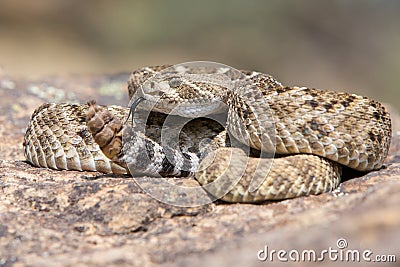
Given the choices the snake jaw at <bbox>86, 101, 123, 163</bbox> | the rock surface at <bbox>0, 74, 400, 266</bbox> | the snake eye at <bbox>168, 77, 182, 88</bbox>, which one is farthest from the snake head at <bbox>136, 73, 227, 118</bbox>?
the rock surface at <bbox>0, 74, 400, 266</bbox>

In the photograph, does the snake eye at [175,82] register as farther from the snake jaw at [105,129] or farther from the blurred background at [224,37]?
the blurred background at [224,37]

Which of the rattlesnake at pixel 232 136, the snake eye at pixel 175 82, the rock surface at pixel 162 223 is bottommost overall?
the rock surface at pixel 162 223

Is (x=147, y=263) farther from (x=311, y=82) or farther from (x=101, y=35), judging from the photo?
(x=101, y=35)

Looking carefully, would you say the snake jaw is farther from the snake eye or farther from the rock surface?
the snake eye

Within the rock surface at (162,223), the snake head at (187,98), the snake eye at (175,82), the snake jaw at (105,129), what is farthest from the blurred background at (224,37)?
the snake jaw at (105,129)

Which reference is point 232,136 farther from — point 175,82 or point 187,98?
point 175,82
